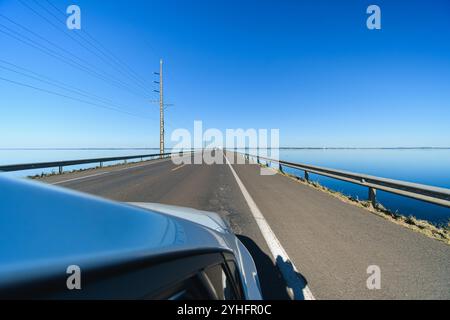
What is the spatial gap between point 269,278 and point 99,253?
285cm

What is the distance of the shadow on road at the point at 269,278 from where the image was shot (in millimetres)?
3148

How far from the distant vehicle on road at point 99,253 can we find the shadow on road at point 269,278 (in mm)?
1119

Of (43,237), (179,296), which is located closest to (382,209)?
(179,296)

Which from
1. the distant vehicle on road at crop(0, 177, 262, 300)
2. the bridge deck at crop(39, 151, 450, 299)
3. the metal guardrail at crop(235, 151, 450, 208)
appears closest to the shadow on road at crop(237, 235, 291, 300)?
the bridge deck at crop(39, 151, 450, 299)

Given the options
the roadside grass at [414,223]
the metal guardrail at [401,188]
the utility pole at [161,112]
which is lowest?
the roadside grass at [414,223]

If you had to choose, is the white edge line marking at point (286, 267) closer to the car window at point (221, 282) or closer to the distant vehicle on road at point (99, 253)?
the distant vehicle on road at point (99, 253)

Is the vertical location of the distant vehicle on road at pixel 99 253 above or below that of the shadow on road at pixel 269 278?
above

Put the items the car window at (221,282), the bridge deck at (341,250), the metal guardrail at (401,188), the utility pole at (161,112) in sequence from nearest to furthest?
the car window at (221,282) < the bridge deck at (341,250) < the metal guardrail at (401,188) < the utility pole at (161,112)

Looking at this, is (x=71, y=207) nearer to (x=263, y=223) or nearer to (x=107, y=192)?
(x=263, y=223)

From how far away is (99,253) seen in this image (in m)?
1.23

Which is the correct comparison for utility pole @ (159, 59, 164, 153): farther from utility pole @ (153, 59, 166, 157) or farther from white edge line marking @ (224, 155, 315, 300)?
white edge line marking @ (224, 155, 315, 300)

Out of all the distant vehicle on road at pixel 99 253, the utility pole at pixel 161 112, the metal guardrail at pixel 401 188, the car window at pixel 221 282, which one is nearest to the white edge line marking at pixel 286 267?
the distant vehicle on road at pixel 99 253

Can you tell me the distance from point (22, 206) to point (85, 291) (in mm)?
796

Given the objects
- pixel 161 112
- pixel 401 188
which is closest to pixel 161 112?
pixel 161 112
